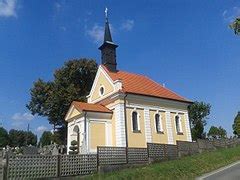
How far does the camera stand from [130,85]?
33.1 m

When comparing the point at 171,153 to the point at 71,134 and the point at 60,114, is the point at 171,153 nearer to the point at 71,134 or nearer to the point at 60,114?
the point at 71,134

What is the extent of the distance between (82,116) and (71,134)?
2901 millimetres

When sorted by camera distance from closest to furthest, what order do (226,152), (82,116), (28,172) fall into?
1. (28,172)
2. (226,152)
3. (82,116)

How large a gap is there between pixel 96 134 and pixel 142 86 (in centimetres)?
866

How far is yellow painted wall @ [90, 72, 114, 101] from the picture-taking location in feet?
107

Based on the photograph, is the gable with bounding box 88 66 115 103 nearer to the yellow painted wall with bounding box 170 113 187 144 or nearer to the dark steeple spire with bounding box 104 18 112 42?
the dark steeple spire with bounding box 104 18 112 42

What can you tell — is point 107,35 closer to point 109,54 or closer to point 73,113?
point 109,54

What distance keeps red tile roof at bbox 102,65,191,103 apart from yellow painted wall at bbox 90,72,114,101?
78 centimetres

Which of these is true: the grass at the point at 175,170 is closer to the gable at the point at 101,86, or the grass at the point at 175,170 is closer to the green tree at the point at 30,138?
the gable at the point at 101,86

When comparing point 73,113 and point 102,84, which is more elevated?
point 102,84

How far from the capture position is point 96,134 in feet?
94.5

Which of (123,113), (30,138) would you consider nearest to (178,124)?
(123,113)

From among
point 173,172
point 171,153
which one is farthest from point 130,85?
point 173,172

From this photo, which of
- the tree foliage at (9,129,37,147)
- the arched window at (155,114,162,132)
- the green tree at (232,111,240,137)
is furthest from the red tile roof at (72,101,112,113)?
the tree foliage at (9,129,37,147)
